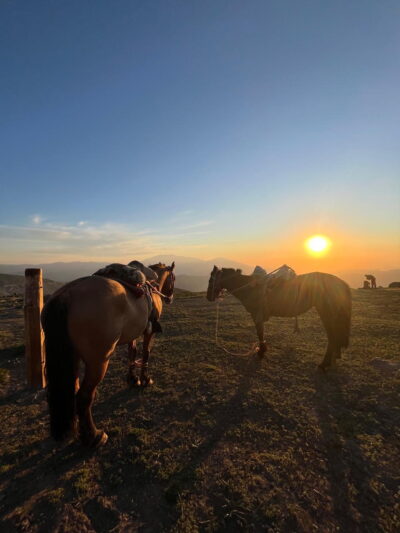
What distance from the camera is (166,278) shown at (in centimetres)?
750

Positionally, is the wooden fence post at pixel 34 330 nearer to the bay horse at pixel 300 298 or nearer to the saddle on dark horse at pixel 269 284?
the bay horse at pixel 300 298

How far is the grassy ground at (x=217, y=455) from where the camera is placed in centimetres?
296

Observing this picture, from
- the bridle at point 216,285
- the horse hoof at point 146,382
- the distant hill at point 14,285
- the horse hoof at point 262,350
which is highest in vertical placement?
the bridle at point 216,285

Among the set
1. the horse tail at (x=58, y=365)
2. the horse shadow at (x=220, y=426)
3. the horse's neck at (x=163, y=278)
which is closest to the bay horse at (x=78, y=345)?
the horse tail at (x=58, y=365)

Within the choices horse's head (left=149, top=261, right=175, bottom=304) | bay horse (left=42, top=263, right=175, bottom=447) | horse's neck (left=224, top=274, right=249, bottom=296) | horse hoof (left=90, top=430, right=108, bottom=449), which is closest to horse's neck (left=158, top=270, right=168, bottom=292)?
horse's head (left=149, top=261, right=175, bottom=304)

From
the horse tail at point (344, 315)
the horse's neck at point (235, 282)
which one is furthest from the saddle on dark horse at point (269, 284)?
the horse tail at point (344, 315)

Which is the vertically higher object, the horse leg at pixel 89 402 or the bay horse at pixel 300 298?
the bay horse at pixel 300 298

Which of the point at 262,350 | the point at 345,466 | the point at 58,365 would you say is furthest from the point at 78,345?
the point at 262,350

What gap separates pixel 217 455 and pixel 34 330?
4.53 m

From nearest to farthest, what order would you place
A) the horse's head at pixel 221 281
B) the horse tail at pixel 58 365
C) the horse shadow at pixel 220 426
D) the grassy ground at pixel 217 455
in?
the grassy ground at pixel 217 455
the horse shadow at pixel 220 426
the horse tail at pixel 58 365
the horse's head at pixel 221 281

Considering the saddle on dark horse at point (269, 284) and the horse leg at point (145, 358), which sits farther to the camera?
the saddle on dark horse at point (269, 284)

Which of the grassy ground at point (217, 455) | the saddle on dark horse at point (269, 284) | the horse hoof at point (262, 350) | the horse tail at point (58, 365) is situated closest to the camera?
the grassy ground at point (217, 455)

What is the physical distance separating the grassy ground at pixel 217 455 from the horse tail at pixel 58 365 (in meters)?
0.61

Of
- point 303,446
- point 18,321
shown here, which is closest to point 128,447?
point 303,446
